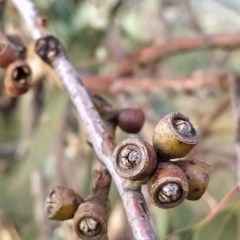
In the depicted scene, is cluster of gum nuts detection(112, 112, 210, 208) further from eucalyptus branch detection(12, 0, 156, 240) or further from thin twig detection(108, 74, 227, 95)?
thin twig detection(108, 74, 227, 95)

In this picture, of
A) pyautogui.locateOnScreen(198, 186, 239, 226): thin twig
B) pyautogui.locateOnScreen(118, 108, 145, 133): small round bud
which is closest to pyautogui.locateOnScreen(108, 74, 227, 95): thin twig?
pyautogui.locateOnScreen(198, 186, 239, 226): thin twig

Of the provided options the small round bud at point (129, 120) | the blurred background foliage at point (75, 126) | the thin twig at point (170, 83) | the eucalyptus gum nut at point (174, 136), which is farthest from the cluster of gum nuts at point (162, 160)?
the thin twig at point (170, 83)

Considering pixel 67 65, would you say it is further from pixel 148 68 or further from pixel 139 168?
pixel 148 68

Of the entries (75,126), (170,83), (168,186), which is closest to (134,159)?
(168,186)

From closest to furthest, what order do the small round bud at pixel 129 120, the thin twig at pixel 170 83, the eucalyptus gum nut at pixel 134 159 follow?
the eucalyptus gum nut at pixel 134 159
the small round bud at pixel 129 120
the thin twig at pixel 170 83

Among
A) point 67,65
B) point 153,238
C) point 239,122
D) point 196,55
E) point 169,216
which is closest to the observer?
point 153,238

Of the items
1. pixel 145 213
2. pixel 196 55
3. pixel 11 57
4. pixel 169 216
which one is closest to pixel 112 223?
pixel 169 216

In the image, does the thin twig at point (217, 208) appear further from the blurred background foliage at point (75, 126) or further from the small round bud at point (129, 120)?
the blurred background foliage at point (75, 126)
